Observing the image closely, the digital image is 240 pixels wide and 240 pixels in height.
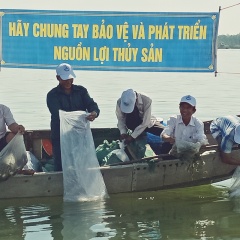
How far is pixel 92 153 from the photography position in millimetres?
8945

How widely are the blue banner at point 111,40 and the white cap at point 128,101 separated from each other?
1075 mm

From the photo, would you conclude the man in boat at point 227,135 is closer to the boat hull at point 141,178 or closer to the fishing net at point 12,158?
the boat hull at point 141,178

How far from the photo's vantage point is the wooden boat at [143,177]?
8.91 metres

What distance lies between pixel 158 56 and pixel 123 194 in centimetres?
212

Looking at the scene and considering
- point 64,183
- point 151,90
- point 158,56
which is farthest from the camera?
point 151,90

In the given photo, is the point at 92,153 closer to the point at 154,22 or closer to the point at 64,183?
the point at 64,183

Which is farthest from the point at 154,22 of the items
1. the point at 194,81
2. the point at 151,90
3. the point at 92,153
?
the point at 194,81

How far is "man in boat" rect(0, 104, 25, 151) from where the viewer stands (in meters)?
Answer: 8.77

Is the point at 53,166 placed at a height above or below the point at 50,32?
below

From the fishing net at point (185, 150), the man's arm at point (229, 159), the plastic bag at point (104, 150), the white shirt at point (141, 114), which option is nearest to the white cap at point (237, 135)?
the man's arm at point (229, 159)

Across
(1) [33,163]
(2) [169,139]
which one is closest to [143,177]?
(2) [169,139]

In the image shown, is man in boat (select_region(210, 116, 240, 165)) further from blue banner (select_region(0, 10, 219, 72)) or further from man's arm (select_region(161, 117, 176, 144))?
blue banner (select_region(0, 10, 219, 72))

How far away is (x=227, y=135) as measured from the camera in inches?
357

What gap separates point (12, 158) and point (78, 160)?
824mm
